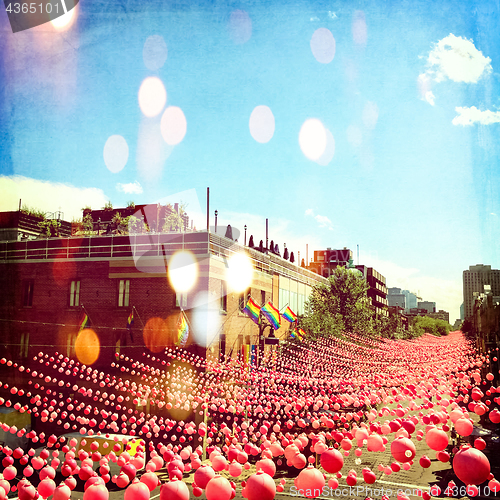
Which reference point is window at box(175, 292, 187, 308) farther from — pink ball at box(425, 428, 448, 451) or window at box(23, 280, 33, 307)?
pink ball at box(425, 428, 448, 451)

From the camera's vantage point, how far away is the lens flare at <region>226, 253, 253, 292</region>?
88.5 ft

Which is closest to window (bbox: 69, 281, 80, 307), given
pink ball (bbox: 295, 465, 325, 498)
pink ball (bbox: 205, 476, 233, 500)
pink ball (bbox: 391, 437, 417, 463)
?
pink ball (bbox: 205, 476, 233, 500)

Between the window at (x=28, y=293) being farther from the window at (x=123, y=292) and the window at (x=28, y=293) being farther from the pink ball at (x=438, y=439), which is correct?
the pink ball at (x=438, y=439)

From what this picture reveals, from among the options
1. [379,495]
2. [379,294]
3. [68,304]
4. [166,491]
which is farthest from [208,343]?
[379,294]

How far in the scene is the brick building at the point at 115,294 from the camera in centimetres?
2375

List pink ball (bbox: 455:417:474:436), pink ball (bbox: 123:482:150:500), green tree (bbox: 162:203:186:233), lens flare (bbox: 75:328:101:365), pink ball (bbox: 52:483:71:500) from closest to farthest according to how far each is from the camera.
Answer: pink ball (bbox: 123:482:150:500) < pink ball (bbox: 52:483:71:500) < pink ball (bbox: 455:417:474:436) < lens flare (bbox: 75:328:101:365) < green tree (bbox: 162:203:186:233)

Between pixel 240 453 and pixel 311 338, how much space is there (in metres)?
27.9

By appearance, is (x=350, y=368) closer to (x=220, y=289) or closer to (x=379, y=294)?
(x=220, y=289)

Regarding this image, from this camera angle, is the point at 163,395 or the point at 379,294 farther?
the point at 379,294

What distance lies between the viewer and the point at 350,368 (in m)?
30.1

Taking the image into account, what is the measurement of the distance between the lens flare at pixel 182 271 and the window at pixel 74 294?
626cm

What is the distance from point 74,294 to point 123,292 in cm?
331

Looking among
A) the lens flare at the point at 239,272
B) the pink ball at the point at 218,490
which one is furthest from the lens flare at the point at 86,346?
the pink ball at the point at 218,490

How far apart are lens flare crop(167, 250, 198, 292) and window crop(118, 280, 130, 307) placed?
9.71 ft
